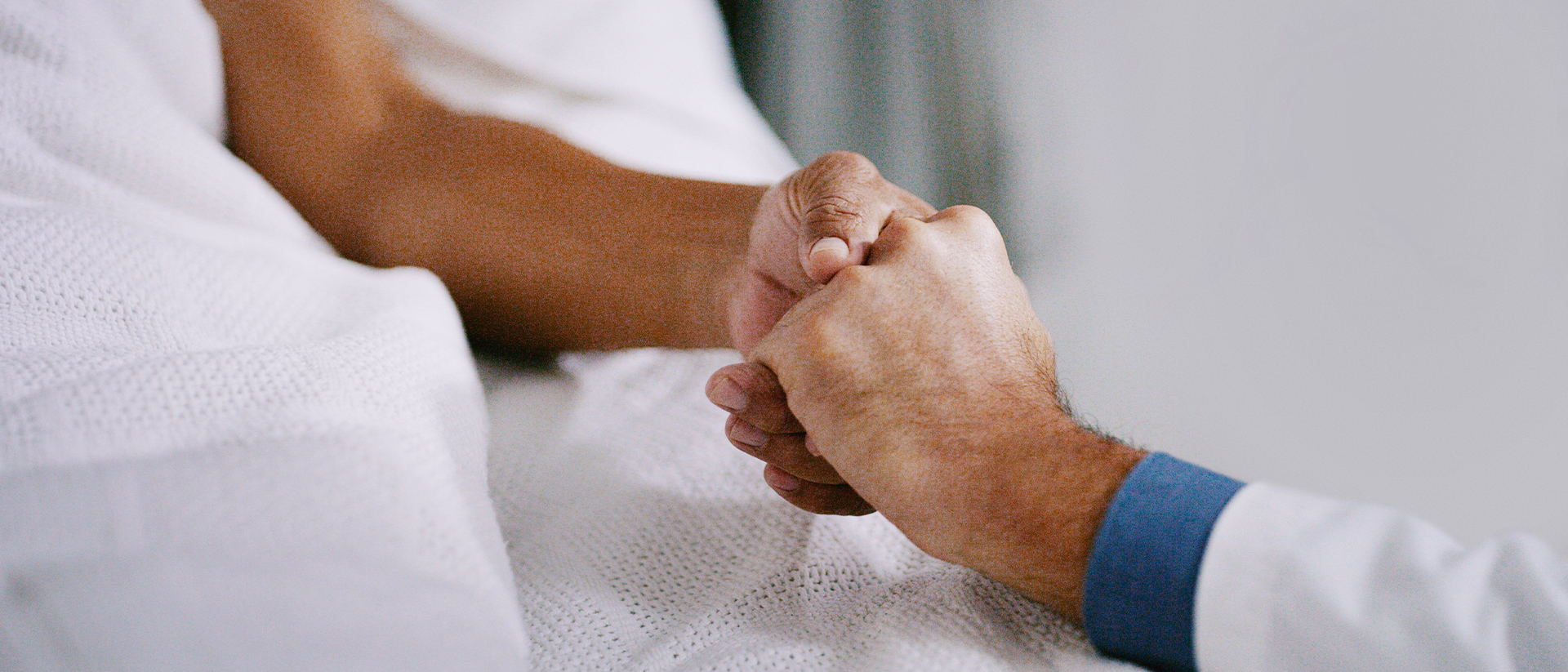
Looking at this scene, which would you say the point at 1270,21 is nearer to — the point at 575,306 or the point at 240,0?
the point at 575,306

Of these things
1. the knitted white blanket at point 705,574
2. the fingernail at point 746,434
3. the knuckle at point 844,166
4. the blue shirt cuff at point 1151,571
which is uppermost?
the knuckle at point 844,166

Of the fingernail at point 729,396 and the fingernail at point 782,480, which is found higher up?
the fingernail at point 729,396

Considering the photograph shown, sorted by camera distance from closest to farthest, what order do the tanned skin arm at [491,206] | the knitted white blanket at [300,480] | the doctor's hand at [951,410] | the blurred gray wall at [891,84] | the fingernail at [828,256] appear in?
the knitted white blanket at [300,480]
the doctor's hand at [951,410]
the fingernail at [828,256]
the tanned skin arm at [491,206]
the blurred gray wall at [891,84]

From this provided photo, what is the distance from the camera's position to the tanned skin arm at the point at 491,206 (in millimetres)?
711

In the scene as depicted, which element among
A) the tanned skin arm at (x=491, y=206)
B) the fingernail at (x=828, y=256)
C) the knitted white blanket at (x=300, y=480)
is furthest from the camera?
the tanned skin arm at (x=491, y=206)

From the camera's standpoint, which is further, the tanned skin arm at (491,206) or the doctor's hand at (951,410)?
the tanned skin arm at (491,206)

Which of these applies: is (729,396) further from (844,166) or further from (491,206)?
(491,206)

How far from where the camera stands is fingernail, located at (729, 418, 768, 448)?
0.46 m

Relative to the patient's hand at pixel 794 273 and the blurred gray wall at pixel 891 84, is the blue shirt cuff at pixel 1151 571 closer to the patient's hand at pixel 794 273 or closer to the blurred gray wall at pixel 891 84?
the patient's hand at pixel 794 273

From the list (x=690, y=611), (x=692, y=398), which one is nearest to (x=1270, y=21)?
(x=692, y=398)

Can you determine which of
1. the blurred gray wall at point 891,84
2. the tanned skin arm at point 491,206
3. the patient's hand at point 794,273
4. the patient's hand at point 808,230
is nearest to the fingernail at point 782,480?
the patient's hand at point 794,273

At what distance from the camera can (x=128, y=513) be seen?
10.6 inches

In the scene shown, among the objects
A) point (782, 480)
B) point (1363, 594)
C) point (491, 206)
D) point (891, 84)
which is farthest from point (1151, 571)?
point (891, 84)

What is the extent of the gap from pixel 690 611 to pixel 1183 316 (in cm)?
59
